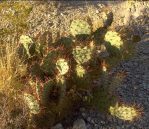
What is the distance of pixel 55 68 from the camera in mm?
5141

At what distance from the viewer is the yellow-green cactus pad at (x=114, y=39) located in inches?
217

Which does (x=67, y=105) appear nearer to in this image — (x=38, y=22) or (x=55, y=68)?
(x=55, y=68)

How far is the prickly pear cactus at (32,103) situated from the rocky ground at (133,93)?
43 cm

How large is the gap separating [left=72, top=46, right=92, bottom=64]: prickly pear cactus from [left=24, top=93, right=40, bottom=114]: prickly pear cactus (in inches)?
30.6

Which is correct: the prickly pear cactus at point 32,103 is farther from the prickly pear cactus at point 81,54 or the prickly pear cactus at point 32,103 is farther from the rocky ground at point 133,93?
the prickly pear cactus at point 81,54

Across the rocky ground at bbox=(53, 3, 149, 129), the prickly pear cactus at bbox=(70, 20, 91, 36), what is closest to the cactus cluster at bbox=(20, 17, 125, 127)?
the prickly pear cactus at bbox=(70, 20, 91, 36)

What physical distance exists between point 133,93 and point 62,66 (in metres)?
1.37

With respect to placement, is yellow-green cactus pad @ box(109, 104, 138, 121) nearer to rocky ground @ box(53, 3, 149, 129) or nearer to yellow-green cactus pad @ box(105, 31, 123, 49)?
rocky ground @ box(53, 3, 149, 129)

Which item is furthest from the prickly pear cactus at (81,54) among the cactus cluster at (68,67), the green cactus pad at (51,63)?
the green cactus pad at (51,63)

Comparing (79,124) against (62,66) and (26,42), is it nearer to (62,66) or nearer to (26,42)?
(62,66)

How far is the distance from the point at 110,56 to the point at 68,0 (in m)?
4.36

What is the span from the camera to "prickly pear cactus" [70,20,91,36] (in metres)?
5.68

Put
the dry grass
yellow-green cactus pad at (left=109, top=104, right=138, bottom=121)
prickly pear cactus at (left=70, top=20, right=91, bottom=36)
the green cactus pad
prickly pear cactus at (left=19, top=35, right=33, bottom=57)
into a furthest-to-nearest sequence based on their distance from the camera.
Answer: prickly pear cactus at (left=70, top=20, right=91, bottom=36) < prickly pear cactus at (left=19, top=35, right=33, bottom=57) < the green cactus pad < yellow-green cactus pad at (left=109, top=104, right=138, bottom=121) < the dry grass

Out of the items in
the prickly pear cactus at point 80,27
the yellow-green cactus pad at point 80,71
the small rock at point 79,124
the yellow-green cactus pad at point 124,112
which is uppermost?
the prickly pear cactus at point 80,27
